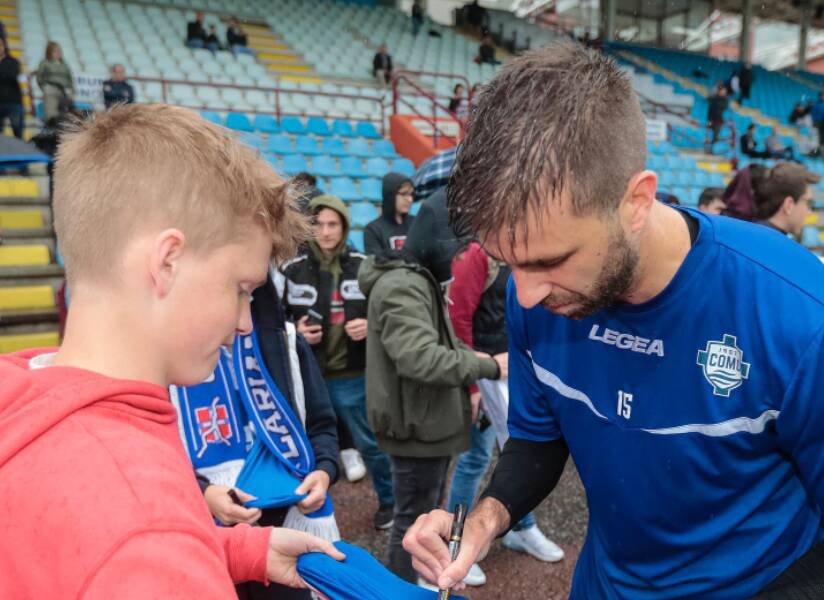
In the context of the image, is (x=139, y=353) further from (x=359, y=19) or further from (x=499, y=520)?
(x=359, y=19)

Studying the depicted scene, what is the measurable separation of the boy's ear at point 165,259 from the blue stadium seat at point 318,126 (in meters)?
10.2

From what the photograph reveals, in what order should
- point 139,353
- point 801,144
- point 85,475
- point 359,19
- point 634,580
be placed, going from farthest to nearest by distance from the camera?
1. point 359,19
2. point 801,144
3. point 634,580
4. point 139,353
5. point 85,475

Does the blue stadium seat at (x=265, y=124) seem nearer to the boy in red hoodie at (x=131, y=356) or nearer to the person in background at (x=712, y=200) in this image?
the person in background at (x=712, y=200)

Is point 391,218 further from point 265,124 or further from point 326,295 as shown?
point 265,124

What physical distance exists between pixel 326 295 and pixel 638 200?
2.75m

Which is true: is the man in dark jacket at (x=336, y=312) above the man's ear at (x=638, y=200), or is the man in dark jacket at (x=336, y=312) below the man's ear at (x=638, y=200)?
below

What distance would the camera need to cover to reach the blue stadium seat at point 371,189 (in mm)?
8656

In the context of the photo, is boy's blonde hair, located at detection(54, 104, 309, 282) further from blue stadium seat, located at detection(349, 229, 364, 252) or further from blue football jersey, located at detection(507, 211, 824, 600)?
blue stadium seat, located at detection(349, 229, 364, 252)

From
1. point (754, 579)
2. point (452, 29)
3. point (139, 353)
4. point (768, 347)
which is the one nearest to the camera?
point (139, 353)

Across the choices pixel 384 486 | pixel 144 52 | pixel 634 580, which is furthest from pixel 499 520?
pixel 144 52

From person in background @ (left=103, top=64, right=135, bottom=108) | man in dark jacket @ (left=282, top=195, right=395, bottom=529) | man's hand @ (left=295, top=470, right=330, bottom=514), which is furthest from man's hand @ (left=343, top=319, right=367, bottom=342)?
person in background @ (left=103, top=64, right=135, bottom=108)

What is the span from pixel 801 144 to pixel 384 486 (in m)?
17.4

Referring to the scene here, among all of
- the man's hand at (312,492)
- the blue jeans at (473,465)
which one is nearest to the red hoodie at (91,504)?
the man's hand at (312,492)

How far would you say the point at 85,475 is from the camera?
0.69 meters
